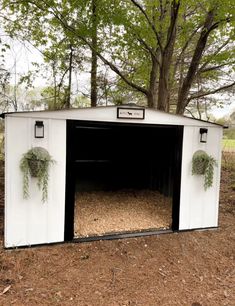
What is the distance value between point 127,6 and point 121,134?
3366 millimetres

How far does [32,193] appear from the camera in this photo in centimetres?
312

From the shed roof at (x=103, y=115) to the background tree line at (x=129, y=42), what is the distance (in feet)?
8.02

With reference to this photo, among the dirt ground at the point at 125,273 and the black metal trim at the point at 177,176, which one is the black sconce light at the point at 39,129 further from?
the black metal trim at the point at 177,176

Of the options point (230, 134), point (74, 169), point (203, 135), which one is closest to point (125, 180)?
point (203, 135)

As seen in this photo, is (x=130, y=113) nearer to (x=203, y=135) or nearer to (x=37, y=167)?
(x=203, y=135)

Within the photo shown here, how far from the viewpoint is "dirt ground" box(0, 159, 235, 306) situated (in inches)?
92.4

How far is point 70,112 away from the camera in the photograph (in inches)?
125

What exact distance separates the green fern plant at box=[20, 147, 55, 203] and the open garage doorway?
2.91ft

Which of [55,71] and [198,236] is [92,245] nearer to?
[198,236]

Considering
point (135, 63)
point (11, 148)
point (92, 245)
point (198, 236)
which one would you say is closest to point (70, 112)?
point (11, 148)

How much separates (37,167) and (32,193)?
363 millimetres

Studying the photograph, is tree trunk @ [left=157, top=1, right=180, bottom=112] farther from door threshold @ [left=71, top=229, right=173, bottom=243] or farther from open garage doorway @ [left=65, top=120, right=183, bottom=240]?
door threshold @ [left=71, top=229, right=173, bottom=243]

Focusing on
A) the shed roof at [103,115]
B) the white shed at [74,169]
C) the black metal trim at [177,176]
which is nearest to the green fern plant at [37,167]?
the white shed at [74,169]

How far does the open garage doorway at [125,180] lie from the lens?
389 centimetres
